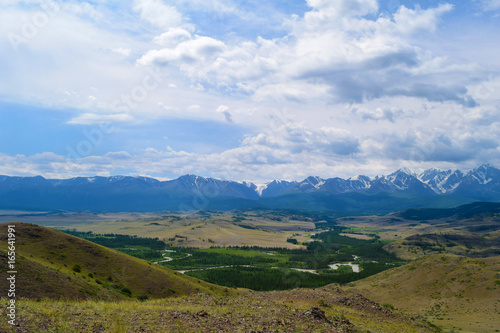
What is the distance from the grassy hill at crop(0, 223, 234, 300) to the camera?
149 ft

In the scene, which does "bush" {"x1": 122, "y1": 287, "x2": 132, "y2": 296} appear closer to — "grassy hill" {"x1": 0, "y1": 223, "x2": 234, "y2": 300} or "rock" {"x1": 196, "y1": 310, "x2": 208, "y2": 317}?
"grassy hill" {"x1": 0, "y1": 223, "x2": 234, "y2": 300}

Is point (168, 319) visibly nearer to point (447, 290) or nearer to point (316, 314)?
point (316, 314)

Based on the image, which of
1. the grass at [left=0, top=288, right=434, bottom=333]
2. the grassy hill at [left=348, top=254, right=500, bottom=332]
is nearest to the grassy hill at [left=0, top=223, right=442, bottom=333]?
the grass at [left=0, top=288, right=434, bottom=333]

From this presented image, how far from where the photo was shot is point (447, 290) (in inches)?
3401

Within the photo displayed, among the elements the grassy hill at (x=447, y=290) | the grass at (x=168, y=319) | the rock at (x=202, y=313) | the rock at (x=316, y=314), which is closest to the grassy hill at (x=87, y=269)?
the grass at (x=168, y=319)

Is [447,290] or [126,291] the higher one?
[126,291]

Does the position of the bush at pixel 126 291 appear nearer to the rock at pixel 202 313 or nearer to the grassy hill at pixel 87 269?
the grassy hill at pixel 87 269

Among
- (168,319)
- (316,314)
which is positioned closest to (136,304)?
(168,319)

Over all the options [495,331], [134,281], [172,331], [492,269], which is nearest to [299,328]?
[172,331]

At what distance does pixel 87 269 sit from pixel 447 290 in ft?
310

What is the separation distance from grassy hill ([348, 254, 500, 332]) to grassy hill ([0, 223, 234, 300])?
53.4 metres

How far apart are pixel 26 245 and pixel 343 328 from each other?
65875 mm

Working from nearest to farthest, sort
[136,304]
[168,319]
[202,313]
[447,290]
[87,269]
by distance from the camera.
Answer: [168,319], [202,313], [136,304], [87,269], [447,290]

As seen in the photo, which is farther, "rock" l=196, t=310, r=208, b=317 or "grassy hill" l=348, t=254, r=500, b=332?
"grassy hill" l=348, t=254, r=500, b=332
